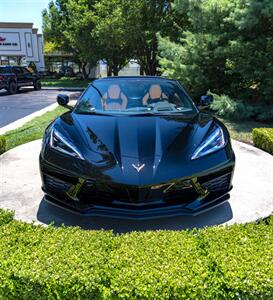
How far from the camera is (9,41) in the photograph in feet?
106

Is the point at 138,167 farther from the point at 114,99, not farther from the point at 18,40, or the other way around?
the point at 18,40

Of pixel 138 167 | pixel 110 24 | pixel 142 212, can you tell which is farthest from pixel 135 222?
pixel 110 24

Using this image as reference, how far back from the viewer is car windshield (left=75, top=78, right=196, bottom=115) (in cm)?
398

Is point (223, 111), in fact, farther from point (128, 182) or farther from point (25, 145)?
point (128, 182)

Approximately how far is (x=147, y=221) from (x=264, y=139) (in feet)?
10.9

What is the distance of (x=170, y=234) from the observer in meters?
2.43

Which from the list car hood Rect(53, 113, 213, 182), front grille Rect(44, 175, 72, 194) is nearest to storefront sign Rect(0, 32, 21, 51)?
car hood Rect(53, 113, 213, 182)

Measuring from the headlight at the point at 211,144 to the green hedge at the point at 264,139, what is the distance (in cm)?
243

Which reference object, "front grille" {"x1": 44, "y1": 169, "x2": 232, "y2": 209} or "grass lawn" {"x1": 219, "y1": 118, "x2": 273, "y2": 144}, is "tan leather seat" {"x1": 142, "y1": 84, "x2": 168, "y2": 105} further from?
"grass lawn" {"x1": 219, "y1": 118, "x2": 273, "y2": 144}

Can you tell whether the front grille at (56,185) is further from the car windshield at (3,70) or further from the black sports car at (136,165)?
the car windshield at (3,70)

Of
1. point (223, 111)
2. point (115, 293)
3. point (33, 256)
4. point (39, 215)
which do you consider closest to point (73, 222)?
point (39, 215)

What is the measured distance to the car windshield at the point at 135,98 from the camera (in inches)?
157

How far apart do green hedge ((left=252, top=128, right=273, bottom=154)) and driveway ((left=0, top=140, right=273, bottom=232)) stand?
35cm

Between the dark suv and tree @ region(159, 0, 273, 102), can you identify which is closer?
tree @ region(159, 0, 273, 102)
